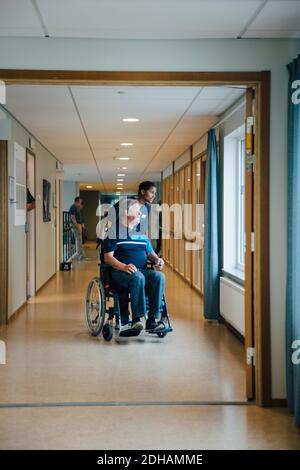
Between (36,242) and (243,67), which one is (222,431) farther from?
(36,242)

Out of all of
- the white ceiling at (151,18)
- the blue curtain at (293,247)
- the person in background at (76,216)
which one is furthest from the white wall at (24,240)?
the blue curtain at (293,247)

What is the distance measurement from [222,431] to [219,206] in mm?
4071

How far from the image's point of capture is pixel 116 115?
293 inches

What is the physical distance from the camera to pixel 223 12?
11.9ft

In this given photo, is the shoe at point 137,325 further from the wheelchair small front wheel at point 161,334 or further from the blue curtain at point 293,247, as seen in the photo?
the blue curtain at point 293,247

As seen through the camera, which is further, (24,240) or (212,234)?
(24,240)

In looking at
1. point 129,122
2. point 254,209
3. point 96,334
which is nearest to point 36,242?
point 129,122

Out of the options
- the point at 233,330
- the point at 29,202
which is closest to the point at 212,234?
the point at 233,330

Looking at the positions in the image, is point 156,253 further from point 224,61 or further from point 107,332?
point 224,61

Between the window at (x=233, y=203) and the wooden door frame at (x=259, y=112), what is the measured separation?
3.09 meters

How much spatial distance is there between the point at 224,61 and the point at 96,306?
10.7 ft

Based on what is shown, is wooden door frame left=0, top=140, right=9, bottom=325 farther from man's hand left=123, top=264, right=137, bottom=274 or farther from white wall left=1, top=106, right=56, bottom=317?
man's hand left=123, top=264, right=137, bottom=274

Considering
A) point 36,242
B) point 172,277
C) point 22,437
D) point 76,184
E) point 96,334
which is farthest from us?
point 76,184
